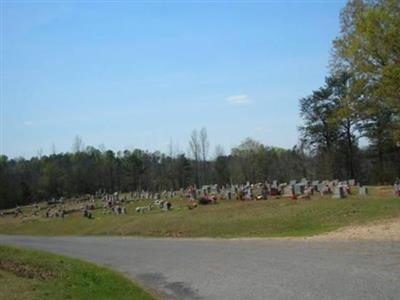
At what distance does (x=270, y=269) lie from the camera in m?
14.3

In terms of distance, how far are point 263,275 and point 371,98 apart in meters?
23.4

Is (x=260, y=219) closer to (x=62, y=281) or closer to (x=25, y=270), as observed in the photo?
(x=25, y=270)

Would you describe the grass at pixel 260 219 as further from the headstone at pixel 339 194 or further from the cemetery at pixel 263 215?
the headstone at pixel 339 194

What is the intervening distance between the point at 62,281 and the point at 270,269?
A: 571 cm

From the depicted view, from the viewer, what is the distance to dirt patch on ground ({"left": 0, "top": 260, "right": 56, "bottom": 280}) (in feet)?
58.6

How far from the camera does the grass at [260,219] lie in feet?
85.2

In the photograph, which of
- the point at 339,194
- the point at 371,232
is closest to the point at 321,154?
the point at 339,194

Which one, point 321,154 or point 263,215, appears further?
point 321,154

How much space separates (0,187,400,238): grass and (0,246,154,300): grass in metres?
8.95

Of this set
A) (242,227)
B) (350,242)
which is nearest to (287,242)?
(350,242)

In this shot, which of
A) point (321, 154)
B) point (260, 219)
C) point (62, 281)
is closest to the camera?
point (62, 281)

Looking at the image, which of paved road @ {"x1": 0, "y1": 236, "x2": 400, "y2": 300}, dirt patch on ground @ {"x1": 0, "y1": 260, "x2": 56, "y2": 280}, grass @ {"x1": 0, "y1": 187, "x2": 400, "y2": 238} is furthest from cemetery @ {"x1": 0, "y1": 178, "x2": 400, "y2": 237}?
dirt patch on ground @ {"x1": 0, "y1": 260, "x2": 56, "y2": 280}

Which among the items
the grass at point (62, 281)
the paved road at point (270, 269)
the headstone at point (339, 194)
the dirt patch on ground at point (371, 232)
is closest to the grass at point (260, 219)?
the headstone at point (339, 194)

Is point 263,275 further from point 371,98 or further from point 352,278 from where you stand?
point 371,98
